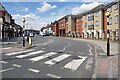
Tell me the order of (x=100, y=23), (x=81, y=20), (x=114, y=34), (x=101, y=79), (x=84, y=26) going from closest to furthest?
(x=101, y=79), (x=114, y=34), (x=100, y=23), (x=84, y=26), (x=81, y=20)

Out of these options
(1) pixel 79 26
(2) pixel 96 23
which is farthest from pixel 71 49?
(1) pixel 79 26

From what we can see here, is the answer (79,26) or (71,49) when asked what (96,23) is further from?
(71,49)

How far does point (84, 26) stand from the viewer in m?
76.3

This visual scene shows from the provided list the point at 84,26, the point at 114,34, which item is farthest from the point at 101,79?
the point at 84,26

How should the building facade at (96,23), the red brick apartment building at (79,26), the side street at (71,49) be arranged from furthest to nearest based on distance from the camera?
1. the red brick apartment building at (79,26)
2. the building facade at (96,23)
3. the side street at (71,49)

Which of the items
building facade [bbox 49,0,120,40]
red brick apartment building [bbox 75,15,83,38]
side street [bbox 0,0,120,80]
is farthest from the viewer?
red brick apartment building [bbox 75,15,83,38]

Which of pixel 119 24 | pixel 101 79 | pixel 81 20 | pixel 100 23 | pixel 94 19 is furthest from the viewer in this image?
pixel 81 20

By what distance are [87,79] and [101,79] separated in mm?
604

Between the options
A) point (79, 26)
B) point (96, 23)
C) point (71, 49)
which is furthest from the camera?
point (79, 26)

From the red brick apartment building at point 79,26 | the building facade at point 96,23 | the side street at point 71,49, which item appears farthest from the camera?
Result: the red brick apartment building at point 79,26

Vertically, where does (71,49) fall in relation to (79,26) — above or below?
below

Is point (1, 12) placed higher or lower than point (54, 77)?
higher

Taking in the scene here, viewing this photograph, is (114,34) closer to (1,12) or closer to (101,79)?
(1,12)

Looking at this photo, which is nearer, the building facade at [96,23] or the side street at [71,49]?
the side street at [71,49]
